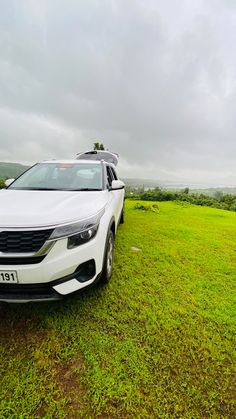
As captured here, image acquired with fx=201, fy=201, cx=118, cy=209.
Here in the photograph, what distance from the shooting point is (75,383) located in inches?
57.6

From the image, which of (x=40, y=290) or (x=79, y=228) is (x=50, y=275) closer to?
(x=40, y=290)

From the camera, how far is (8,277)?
163 cm

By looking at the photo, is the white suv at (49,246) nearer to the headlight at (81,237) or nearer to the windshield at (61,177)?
the headlight at (81,237)

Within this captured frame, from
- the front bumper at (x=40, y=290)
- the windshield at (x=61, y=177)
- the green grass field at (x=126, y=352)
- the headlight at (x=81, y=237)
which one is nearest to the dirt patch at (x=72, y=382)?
the green grass field at (x=126, y=352)

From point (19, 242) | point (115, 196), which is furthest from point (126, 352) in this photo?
point (115, 196)

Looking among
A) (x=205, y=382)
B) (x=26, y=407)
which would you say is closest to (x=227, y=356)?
(x=205, y=382)

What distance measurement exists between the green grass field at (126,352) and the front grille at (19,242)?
33.1 inches

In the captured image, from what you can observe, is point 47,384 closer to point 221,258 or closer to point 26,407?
point 26,407

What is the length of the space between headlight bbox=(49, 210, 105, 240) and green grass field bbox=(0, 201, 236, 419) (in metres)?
0.93

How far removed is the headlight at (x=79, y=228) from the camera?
5.62 feet

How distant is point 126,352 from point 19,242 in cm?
129

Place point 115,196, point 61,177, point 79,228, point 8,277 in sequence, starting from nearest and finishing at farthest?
point 8,277 < point 79,228 < point 61,177 < point 115,196

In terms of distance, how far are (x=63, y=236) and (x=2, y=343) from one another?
42.6 inches

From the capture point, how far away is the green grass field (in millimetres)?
1349
